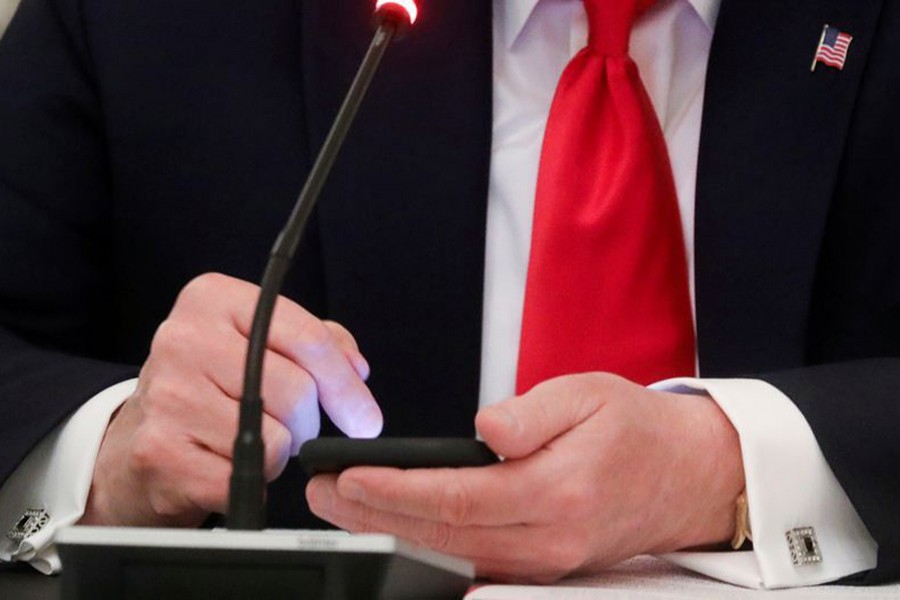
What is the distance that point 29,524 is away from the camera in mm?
950

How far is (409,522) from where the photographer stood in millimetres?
770

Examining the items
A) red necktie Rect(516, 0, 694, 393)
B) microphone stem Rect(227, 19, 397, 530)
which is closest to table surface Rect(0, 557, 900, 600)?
microphone stem Rect(227, 19, 397, 530)

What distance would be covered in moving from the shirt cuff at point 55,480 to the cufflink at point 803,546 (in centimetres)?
46

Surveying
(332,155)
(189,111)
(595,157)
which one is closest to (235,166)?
(189,111)

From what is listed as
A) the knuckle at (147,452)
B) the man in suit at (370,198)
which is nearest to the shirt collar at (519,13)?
the man in suit at (370,198)

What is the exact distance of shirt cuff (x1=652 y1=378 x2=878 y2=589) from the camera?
855 millimetres

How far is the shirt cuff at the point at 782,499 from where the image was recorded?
855mm

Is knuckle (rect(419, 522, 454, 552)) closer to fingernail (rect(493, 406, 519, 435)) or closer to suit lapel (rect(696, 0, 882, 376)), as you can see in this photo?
fingernail (rect(493, 406, 519, 435))

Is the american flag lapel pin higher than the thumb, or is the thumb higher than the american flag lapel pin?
the american flag lapel pin

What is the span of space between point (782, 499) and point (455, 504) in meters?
0.24

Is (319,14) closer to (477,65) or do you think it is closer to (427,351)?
(477,65)

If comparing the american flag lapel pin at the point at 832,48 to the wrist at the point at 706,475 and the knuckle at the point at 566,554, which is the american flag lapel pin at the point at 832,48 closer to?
the wrist at the point at 706,475

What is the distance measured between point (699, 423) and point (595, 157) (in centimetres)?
34

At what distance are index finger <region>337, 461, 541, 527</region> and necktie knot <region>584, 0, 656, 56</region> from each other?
1.65 ft
